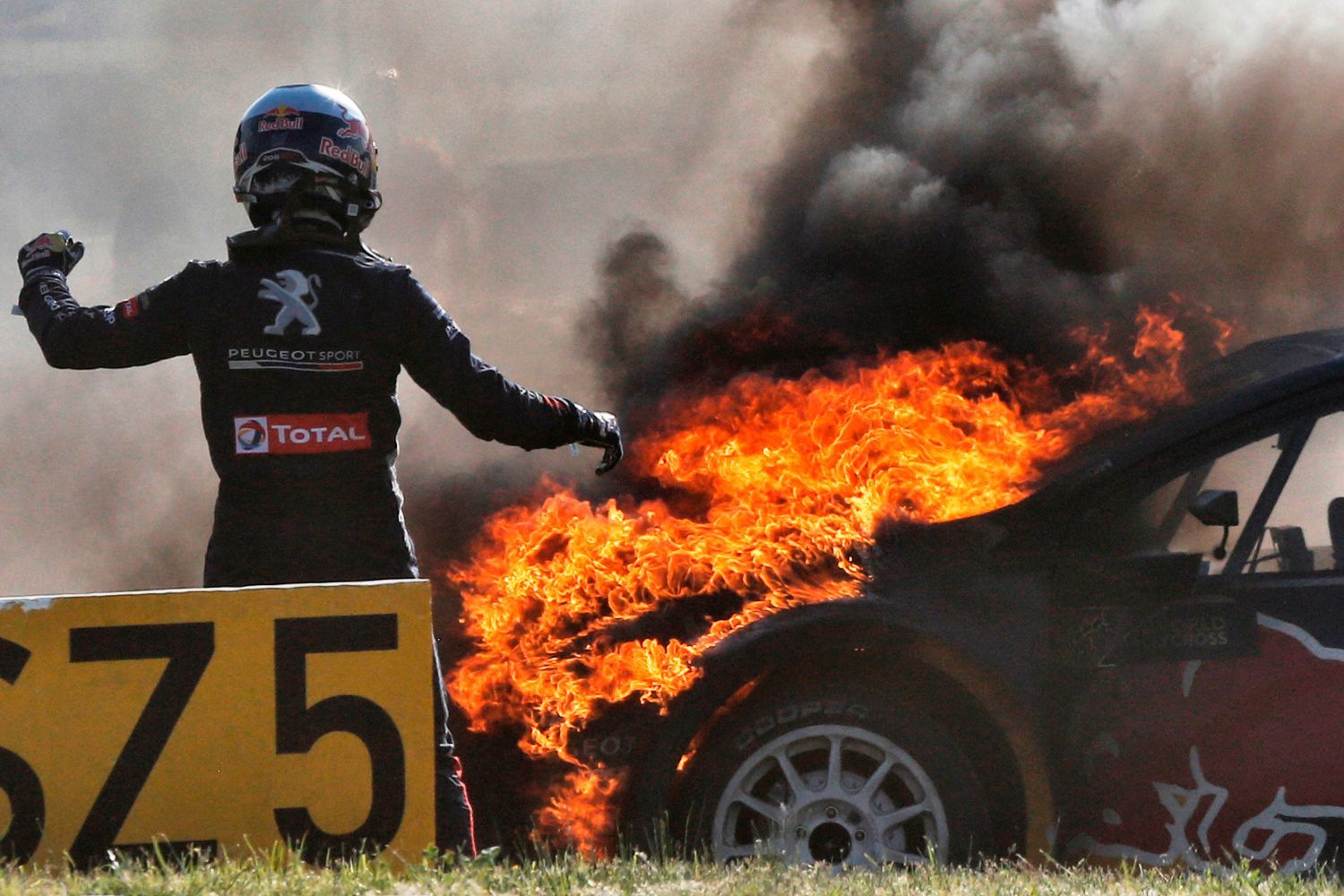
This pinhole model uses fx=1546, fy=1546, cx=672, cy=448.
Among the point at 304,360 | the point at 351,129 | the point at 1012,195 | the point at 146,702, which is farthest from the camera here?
the point at 1012,195

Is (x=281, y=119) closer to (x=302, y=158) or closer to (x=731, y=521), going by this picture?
(x=302, y=158)

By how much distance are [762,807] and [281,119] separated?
226 cm

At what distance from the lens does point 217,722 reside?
11.9 feet

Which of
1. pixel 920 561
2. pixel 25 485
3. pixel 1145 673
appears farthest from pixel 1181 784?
pixel 25 485

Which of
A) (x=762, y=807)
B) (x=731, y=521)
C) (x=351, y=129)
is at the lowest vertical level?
(x=762, y=807)

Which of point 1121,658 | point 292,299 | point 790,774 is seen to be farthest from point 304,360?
point 1121,658

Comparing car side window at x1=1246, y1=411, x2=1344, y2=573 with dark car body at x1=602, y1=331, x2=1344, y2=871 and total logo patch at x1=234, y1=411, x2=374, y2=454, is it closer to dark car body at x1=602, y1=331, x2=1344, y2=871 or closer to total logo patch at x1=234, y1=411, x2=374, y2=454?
dark car body at x1=602, y1=331, x2=1344, y2=871

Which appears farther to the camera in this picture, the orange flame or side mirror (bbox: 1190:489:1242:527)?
the orange flame

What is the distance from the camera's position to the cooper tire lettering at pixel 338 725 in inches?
143

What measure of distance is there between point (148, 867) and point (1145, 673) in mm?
2539

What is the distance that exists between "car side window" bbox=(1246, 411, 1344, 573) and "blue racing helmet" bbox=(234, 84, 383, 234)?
264 centimetres

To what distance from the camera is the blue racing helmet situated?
13.6 feet

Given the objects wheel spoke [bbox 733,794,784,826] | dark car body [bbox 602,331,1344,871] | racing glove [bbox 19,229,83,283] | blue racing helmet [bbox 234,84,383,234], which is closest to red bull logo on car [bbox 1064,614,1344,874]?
dark car body [bbox 602,331,1344,871]

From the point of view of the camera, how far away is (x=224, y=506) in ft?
13.4
